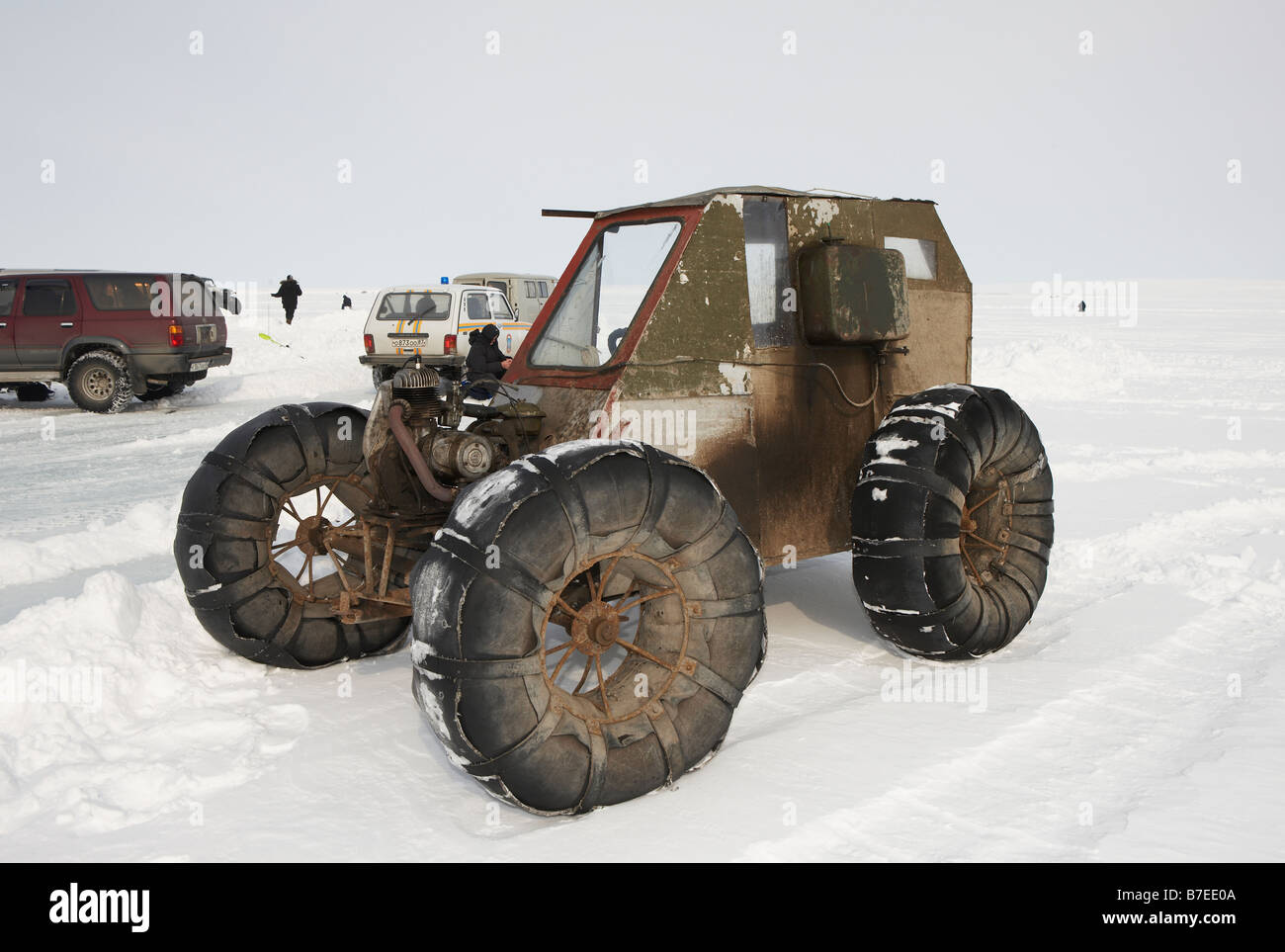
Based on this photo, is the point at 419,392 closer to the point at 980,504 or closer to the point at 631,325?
the point at 631,325

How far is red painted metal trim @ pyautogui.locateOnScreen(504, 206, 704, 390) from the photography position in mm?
4238

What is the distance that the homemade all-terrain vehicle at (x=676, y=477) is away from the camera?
3473mm

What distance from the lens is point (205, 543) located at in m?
4.52

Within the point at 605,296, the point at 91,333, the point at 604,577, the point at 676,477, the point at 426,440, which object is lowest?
the point at 604,577

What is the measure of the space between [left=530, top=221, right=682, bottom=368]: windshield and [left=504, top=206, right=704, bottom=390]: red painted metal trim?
32 mm

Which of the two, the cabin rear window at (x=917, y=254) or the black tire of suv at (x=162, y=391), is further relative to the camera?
the black tire of suv at (x=162, y=391)

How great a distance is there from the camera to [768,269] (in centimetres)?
457

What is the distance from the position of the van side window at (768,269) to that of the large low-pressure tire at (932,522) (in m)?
0.69

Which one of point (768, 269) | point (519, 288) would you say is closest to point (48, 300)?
point (519, 288)

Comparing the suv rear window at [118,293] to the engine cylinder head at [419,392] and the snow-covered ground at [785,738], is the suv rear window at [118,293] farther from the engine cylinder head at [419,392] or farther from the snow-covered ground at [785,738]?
the engine cylinder head at [419,392]

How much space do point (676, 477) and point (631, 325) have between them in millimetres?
1083

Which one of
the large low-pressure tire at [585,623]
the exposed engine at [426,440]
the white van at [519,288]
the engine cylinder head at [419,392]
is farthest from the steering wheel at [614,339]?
the white van at [519,288]
